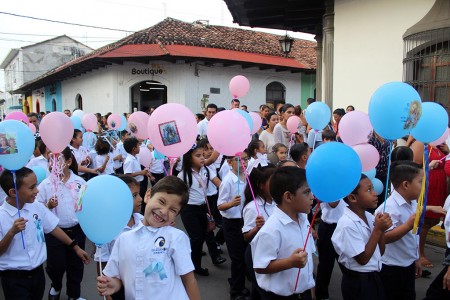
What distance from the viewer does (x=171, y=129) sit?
3445 millimetres

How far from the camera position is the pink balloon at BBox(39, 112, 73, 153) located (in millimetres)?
4012

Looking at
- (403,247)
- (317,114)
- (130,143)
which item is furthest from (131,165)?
(403,247)

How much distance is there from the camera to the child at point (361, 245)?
242 cm

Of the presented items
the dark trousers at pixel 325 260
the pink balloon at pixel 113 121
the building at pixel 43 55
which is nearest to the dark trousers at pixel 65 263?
the dark trousers at pixel 325 260

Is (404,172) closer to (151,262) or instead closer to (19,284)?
(151,262)

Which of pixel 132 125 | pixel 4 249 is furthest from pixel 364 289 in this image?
pixel 132 125

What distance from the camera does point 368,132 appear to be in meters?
4.23

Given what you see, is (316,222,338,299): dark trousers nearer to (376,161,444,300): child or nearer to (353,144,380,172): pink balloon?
(353,144,380,172): pink balloon

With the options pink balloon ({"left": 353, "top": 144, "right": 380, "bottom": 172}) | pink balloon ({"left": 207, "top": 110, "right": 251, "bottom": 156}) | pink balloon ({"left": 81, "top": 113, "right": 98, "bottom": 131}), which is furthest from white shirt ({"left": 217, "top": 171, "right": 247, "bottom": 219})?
pink balloon ({"left": 81, "top": 113, "right": 98, "bottom": 131})

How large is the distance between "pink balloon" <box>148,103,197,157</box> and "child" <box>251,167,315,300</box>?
124 cm

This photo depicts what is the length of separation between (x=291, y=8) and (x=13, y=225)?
29.0ft

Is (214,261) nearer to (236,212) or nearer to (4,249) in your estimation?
(236,212)

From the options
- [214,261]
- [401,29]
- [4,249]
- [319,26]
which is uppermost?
[319,26]

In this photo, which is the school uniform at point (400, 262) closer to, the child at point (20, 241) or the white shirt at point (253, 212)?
the white shirt at point (253, 212)
